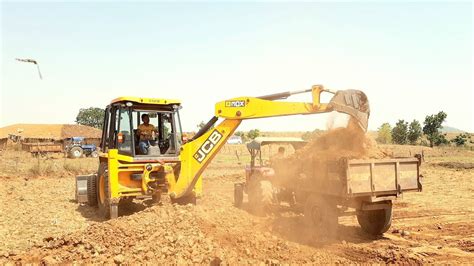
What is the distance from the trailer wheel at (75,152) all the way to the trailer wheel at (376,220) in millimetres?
30611

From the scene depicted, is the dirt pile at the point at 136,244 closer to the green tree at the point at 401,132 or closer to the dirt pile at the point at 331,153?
the dirt pile at the point at 331,153

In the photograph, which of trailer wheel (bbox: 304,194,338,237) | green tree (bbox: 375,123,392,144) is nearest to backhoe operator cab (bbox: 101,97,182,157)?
trailer wheel (bbox: 304,194,338,237)

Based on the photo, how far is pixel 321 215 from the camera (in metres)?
8.35

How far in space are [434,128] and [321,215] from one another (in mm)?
56572

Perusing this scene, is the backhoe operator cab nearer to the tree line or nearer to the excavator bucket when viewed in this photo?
the excavator bucket

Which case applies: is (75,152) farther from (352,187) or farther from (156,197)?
(352,187)

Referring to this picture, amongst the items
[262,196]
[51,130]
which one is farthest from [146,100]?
[51,130]

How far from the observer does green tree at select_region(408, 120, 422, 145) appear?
58.1 meters

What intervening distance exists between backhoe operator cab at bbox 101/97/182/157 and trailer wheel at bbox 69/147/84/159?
25.9 m

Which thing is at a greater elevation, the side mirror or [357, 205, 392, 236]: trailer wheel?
the side mirror

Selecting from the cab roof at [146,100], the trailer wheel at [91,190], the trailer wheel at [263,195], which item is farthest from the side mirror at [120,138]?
the trailer wheel at [263,195]

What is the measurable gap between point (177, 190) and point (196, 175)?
63cm

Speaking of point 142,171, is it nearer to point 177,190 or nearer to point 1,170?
point 177,190

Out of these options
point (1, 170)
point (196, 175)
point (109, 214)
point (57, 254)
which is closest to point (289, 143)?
point (196, 175)
